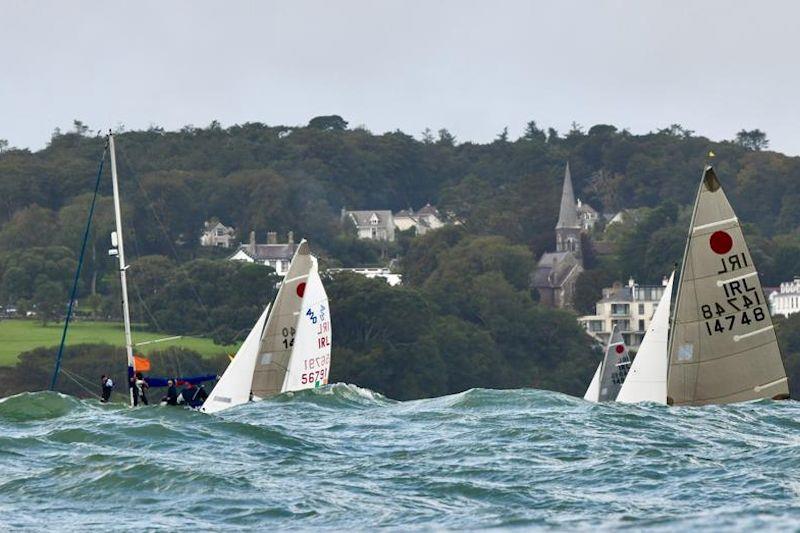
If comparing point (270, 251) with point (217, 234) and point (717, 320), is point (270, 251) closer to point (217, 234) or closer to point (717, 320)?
point (217, 234)

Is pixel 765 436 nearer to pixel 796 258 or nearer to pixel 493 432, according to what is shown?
pixel 493 432

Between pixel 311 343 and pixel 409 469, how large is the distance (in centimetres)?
1698

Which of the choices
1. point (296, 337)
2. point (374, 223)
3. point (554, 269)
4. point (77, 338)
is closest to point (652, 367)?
point (296, 337)

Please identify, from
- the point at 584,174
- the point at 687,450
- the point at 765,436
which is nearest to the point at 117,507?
the point at 687,450

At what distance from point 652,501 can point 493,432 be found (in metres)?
8.84

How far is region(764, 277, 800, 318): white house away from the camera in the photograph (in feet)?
413

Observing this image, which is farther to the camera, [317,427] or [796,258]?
[796,258]

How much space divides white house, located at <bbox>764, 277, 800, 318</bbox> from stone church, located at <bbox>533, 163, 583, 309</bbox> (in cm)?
1315

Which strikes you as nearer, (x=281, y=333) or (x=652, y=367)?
(x=652, y=367)

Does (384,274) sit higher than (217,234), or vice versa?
(217,234)

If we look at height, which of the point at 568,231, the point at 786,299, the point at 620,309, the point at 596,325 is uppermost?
the point at 568,231

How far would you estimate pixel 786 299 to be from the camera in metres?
127

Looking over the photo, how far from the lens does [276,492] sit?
98.8ft

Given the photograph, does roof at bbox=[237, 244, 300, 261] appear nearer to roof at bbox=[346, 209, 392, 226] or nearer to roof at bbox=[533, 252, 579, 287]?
roof at bbox=[533, 252, 579, 287]
